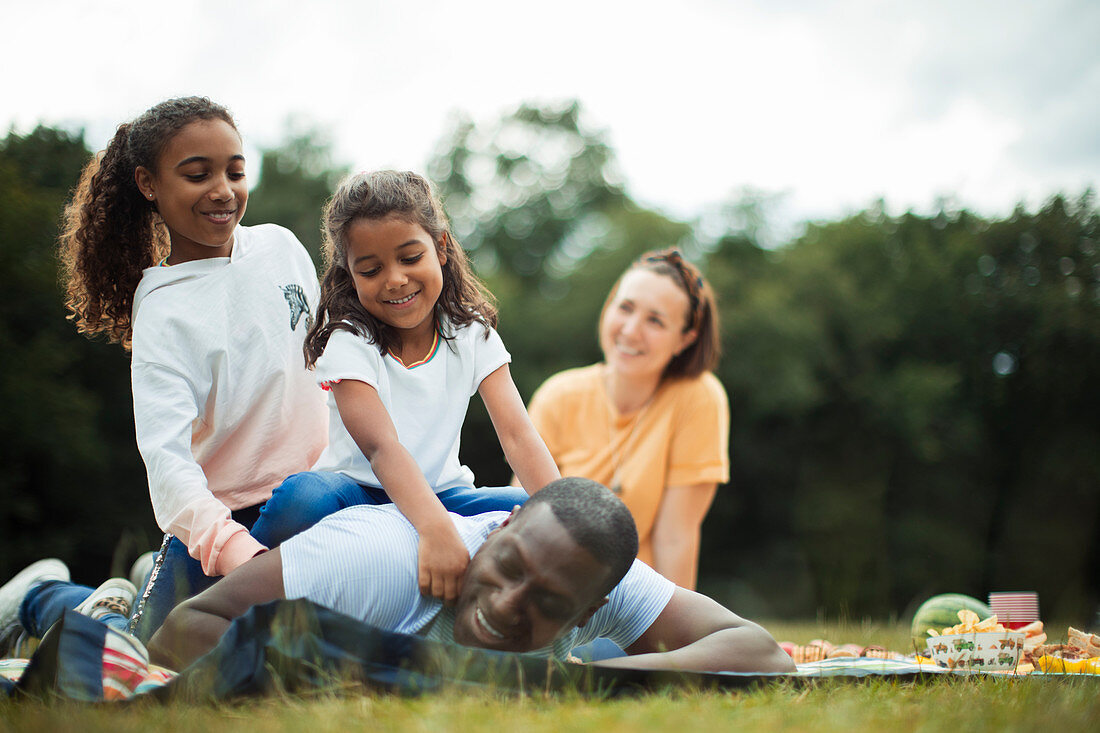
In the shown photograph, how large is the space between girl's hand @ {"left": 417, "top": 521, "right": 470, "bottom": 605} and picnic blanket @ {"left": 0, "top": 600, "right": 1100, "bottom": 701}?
0.87 ft

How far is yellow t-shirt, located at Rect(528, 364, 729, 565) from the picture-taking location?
17.3 ft

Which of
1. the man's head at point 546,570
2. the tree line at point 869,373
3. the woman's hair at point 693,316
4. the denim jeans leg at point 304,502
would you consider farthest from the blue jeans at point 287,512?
the tree line at point 869,373

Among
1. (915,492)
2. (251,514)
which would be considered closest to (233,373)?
(251,514)

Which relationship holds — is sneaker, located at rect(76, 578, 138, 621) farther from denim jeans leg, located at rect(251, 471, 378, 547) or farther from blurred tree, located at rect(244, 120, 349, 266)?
blurred tree, located at rect(244, 120, 349, 266)

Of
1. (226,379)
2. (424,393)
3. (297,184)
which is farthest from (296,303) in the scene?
(297,184)

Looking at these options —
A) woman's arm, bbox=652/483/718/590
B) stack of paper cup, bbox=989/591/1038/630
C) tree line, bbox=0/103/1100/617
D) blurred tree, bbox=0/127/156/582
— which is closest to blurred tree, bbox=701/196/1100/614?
tree line, bbox=0/103/1100/617

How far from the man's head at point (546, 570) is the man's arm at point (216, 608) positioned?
52 cm

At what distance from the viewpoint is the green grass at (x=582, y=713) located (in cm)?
164

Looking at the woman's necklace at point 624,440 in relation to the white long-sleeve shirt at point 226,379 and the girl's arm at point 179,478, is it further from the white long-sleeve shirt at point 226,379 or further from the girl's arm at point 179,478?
the girl's arm at point 179,478

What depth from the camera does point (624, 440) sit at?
5500 mm

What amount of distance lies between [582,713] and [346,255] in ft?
5.38

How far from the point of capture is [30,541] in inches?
347

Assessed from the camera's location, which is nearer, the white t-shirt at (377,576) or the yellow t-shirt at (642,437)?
the white t-shirt at (377,576)

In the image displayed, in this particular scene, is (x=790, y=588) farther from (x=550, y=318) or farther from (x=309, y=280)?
(x=309, y=280)
